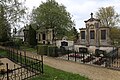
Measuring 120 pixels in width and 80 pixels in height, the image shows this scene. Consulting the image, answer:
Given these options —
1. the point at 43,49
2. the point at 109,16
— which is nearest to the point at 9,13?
the point at 43,49

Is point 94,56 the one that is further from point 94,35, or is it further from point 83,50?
point 94,35

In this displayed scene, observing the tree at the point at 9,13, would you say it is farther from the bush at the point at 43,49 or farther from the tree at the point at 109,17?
the tree at the point at 109,17

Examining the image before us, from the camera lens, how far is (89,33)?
1114 inches

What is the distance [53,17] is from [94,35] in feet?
30.1

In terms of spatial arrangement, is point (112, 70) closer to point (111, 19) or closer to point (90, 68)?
point (90, 68)

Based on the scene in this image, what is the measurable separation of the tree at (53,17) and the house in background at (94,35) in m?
6.40

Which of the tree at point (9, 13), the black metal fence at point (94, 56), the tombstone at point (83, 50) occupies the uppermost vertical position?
the tree at point (9, 13)

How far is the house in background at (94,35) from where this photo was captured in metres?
26.8

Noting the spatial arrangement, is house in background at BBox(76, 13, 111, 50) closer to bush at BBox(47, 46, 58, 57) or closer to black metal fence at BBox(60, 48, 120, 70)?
black metal fence at BBox(60, 48, 120, 70)

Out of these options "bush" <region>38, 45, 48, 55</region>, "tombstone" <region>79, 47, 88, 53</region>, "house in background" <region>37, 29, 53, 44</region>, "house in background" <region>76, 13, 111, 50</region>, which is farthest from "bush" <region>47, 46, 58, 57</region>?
"house in background" <region>37, 29, 53, 44</region>

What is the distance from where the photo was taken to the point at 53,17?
1314 inches

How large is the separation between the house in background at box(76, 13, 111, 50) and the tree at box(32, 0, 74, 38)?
21.0 ft

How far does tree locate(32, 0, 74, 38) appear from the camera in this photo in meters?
33.2

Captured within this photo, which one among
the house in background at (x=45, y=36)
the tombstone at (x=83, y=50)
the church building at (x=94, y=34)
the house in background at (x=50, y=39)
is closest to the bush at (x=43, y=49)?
the house in background at (x=50, y=39)
